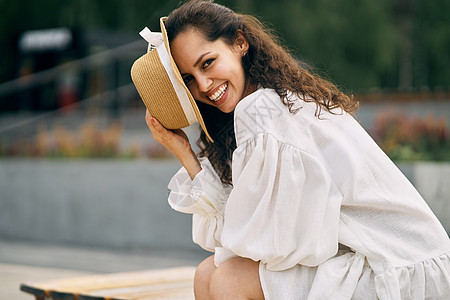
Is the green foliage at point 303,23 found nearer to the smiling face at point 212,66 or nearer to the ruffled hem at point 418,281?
the smiling face at point 212,66

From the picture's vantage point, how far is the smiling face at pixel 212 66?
2.29 metres

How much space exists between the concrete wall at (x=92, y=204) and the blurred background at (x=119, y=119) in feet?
0.05

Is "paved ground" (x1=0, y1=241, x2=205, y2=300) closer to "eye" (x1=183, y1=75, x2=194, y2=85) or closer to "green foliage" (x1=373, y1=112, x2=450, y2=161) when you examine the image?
"green foliage" (x1=373, y1=112, x2=450, y2=161)

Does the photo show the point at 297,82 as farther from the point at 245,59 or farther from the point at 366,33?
the point at 366,33

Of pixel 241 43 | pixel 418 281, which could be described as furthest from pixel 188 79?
pixel 418 281

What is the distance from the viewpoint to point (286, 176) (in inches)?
77.0

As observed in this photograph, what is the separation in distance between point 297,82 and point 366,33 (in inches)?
711

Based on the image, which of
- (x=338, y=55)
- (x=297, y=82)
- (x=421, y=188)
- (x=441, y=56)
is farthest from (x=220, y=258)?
(x=441, y=56)

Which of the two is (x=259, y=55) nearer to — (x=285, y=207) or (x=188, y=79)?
(x=188, y=79)

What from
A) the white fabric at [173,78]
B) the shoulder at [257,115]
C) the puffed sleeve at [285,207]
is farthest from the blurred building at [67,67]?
the puffed sleeve at [285,207]

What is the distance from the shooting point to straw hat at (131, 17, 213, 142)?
7.66ft

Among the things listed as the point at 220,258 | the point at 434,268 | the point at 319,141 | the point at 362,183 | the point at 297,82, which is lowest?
the point at 434,268

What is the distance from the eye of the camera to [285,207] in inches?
77.0

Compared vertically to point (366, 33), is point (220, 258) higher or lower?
lower
